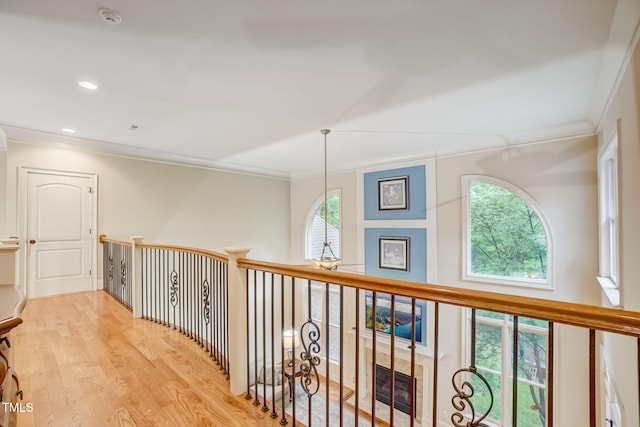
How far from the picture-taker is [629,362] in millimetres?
2141

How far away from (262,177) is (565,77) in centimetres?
590

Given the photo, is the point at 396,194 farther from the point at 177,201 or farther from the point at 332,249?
the point at 177,201

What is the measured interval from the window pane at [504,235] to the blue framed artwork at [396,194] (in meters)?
0.89

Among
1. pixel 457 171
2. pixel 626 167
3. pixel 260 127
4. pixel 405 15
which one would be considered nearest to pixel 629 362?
pixel 626 167

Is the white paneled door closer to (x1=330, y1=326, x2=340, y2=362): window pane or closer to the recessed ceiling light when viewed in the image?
the recessed ceiling light

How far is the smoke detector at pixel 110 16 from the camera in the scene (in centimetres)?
178

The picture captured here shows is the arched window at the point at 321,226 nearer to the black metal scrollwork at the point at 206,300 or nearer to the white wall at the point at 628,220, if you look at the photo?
the black metal scrollwork at the point at 206,300

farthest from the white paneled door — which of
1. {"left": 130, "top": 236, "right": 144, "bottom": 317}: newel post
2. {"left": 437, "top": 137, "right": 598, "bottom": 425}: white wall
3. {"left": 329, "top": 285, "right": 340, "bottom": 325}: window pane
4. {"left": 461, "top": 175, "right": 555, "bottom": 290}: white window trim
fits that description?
{"left": 437, "top": 137, "right": 598, "bottom": 425}: white wall

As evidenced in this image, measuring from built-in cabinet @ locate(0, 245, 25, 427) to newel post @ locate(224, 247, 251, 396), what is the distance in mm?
1099

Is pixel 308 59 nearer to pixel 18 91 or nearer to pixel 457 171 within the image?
pixel 18 91

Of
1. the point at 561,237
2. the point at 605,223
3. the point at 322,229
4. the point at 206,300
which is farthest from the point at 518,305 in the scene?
the point at 322,229

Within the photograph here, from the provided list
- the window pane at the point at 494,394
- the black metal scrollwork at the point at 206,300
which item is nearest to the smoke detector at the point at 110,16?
A: the black metal scrollwork at the point at 206,300

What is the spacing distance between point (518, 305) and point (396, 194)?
4.89 m

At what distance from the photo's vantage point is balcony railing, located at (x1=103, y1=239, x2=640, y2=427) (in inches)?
40.3
